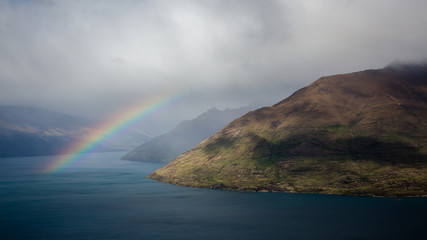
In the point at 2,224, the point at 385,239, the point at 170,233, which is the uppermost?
the point at 2,224

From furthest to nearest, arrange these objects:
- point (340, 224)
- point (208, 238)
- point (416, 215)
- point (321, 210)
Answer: point (321, 210), point (416, 215), point (340, 224), point (208, 238)

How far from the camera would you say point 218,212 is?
164 metres

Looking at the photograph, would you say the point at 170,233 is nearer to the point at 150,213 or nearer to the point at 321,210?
the point at 150,213

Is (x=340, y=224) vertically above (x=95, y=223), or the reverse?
(x=95, y=223)

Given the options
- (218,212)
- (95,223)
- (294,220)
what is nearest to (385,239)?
(294,220)

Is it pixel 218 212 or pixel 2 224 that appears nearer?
pixel 2 224

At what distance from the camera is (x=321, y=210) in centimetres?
16138

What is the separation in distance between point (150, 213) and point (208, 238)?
54373 millimetres

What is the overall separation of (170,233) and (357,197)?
130 metres

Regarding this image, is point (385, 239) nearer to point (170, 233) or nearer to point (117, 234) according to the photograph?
point (170, 233)

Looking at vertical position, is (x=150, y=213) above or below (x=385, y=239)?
above

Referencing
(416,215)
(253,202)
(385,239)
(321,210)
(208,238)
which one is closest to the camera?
(385,239)

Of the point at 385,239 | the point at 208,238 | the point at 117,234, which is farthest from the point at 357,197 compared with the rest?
the point at 117,234

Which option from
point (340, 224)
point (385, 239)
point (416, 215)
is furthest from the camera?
point (416, 215)
